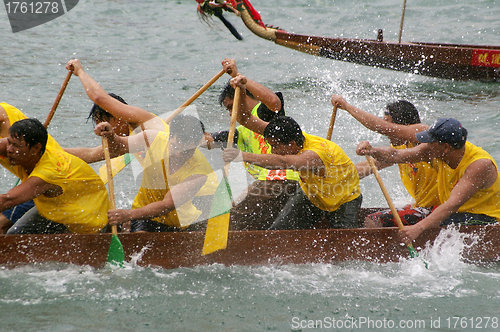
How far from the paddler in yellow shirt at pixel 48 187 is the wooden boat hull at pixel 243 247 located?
16 centimetres

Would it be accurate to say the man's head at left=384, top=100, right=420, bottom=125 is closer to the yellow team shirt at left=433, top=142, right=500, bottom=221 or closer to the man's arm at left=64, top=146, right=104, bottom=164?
the yellow team shirt at left=433, top=142, right=500, bottom=221

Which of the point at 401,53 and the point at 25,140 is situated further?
the point at 401,53

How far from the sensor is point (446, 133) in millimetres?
3891

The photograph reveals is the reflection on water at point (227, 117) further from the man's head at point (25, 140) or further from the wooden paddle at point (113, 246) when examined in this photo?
the man's head at point (25, 140)

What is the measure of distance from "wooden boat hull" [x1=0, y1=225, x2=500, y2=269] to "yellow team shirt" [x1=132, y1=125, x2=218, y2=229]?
0.25 metres

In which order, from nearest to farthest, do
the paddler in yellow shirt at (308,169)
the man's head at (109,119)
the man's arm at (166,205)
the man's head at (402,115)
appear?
1. the man's arm at (166,205)
2. the paddler in yellow shirt at (308,169)
3. the man's head at (109,119)
4. the man's head at (402,115)

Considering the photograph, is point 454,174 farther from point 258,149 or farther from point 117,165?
point 117,165

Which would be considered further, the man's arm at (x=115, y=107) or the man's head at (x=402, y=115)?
the man's head at (x=402, y=115)

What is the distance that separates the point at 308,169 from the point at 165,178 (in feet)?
3.91

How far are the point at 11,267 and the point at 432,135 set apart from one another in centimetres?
363

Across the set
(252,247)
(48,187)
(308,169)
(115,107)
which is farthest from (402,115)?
(48,187)

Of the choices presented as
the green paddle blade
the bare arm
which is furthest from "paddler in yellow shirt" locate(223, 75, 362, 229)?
the green paddle blade

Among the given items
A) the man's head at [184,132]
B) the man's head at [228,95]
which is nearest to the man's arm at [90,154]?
the man's head at [184,132]

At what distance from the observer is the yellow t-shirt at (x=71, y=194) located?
362cm
